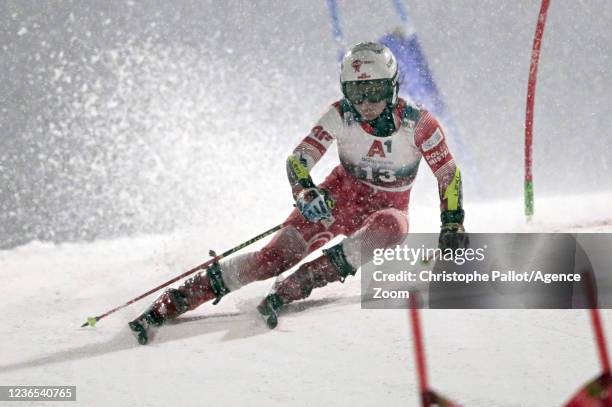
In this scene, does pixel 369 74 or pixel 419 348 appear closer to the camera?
pixel 419 348

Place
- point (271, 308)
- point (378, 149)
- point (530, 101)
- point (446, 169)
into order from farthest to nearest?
1. point (530, 101)
2. point (378, 149)
3. point (446, 169)
4. point (271, 308)

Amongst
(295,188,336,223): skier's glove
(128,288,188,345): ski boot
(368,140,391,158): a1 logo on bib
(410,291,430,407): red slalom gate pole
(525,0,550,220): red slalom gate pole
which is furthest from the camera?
(525,0,550,220): red slalom gate pole

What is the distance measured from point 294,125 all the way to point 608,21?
392 cm

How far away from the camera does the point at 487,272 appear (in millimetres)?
4613

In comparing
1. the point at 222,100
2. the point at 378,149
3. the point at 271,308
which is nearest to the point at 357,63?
the point at 378,149

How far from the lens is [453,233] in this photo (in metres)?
4.23

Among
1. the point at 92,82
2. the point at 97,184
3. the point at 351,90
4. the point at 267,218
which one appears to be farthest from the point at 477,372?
the point at 92,82

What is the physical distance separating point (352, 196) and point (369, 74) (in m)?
0.83

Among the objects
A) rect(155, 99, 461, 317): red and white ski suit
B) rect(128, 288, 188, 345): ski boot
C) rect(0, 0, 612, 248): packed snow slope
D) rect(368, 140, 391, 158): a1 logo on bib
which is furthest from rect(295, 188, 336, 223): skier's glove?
rect(0, 0, 612, 248): packed snow slope

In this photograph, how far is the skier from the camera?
4316 millimetres

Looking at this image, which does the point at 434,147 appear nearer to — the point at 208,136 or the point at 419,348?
the point at 419,348

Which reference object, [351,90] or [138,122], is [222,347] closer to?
[351,90]

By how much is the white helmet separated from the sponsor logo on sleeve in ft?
1.04

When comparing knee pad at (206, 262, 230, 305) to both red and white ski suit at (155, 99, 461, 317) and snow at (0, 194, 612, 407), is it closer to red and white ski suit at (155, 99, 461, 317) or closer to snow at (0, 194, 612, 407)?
red and white ski suit at (155, 99, 461, 317)
